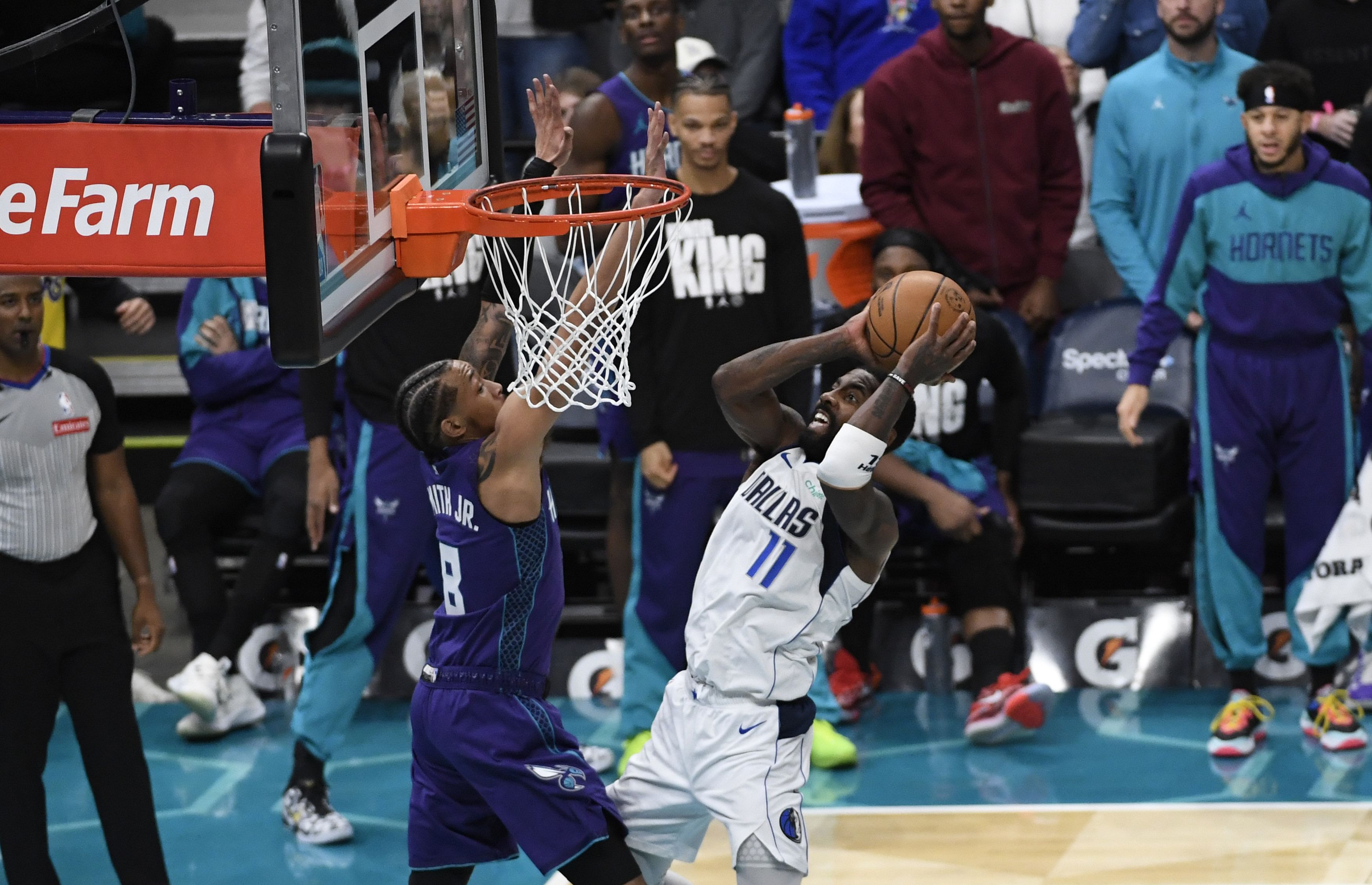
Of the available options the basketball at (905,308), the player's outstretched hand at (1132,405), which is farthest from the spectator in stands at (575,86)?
the basketball at (905,308)

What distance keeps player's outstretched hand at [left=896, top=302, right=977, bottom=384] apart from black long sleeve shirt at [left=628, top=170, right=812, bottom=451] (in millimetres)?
2443

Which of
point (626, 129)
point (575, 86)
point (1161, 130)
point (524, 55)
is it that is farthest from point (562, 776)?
point (524, 55)

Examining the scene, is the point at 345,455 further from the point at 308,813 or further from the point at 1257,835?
the point at 1257,835

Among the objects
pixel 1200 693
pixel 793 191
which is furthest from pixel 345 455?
pixel 1200 693

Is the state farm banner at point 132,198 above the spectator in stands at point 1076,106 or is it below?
above

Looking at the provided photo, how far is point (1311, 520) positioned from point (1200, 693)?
2.91ft

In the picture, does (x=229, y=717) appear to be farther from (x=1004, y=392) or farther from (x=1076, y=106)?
(x=1076, y=106)

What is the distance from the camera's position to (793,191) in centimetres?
782

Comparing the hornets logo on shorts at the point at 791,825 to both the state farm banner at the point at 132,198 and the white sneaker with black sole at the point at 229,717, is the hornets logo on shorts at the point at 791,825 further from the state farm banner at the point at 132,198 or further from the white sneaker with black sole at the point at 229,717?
the white sneaker with black sole at the point at 229,717

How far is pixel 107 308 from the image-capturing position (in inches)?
329

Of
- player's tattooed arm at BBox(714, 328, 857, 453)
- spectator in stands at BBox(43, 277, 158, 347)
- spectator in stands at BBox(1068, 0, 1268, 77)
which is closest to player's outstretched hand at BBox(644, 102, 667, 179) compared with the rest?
player's tattooed arm at BBox(714, 328, 857, 453)

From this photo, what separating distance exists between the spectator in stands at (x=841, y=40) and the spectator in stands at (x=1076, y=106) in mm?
432

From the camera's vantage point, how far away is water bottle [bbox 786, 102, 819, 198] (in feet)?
24.9

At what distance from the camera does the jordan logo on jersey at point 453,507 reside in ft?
14.8
